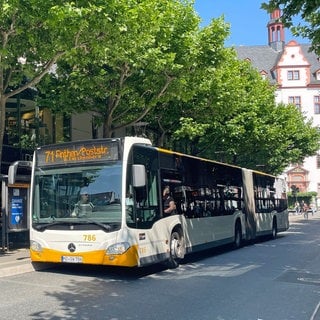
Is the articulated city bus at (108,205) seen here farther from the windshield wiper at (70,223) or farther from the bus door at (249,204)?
the bus door at (249,204)

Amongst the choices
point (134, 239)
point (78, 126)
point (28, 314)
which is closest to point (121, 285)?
point (134, 239)

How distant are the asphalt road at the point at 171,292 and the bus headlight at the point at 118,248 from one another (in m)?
0.63

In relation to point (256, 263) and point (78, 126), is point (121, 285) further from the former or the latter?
point (78, 126)

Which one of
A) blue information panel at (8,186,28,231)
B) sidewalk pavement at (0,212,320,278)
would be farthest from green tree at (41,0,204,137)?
sidewalk pavement at (0,212,320,278)

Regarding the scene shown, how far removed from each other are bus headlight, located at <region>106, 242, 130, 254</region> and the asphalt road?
0.63m

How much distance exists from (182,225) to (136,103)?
643 centimetres

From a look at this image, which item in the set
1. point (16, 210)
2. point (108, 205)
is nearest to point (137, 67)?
point (16, 210)

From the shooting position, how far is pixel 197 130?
22000mm

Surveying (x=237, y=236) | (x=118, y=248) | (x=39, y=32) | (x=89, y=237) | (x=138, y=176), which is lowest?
(x=237, y=236)

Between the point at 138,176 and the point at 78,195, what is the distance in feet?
4.70

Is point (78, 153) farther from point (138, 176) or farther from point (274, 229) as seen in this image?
point (274, 229)

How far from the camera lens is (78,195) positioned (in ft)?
36.1

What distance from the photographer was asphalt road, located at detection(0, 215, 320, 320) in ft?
24.3

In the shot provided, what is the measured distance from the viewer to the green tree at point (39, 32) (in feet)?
35.6
